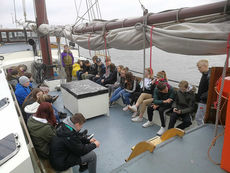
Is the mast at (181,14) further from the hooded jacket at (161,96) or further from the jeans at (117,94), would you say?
the jeans at (117,94)

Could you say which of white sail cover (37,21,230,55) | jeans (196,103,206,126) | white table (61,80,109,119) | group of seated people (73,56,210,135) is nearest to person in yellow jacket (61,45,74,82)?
group of seated people (73,56,210,135)

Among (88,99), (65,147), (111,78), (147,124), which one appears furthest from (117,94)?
(65,147)

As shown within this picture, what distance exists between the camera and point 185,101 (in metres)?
2.79

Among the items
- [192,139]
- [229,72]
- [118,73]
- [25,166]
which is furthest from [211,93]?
[118,73]

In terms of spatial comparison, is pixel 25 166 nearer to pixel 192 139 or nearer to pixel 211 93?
pixel 192 139

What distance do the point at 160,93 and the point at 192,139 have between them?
5.80 ft

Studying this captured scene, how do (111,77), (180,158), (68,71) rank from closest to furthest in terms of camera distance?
(180,158) < (111,77) < (68,71)

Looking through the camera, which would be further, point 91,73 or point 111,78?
point 91,73

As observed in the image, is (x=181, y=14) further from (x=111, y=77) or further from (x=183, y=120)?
(x=111, y=77)

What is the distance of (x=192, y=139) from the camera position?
1.41 meters

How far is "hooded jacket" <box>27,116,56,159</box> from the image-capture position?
1.84 metres

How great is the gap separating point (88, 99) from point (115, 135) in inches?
34.5

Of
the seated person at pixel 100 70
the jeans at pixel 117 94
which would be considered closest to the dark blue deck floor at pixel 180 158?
the jeans at pixel 117 94

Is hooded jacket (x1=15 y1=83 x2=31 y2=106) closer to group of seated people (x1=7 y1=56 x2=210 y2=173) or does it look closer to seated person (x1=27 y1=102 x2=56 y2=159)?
group of seated people (x1=7 y1=56 x2=210 y2=173)
